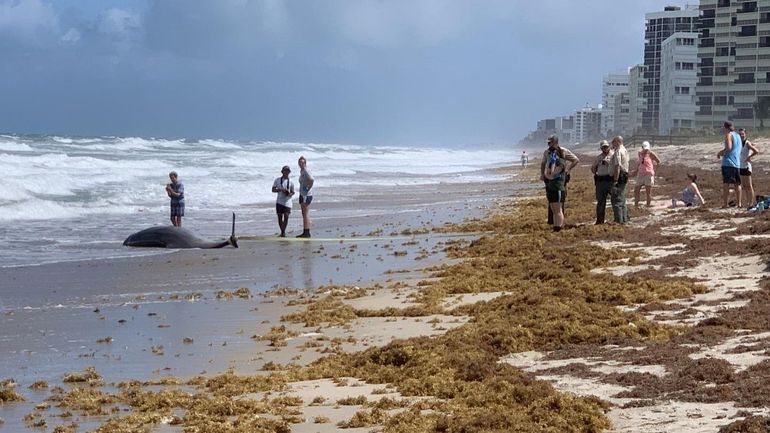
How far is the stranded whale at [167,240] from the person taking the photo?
17875mm

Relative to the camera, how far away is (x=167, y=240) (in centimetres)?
1791

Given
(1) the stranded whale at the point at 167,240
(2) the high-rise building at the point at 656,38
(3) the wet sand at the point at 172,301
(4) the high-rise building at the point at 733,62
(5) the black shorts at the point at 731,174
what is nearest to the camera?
(3) the wet sand at the point at 172,301

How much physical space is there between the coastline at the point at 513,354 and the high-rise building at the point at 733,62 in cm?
10826

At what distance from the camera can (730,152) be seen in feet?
59.1

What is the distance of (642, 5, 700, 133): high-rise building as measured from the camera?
16668 cm

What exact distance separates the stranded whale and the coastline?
17.8ft

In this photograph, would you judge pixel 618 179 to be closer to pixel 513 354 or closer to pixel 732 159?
pixel 732 159

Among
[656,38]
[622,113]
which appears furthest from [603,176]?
[622,113]

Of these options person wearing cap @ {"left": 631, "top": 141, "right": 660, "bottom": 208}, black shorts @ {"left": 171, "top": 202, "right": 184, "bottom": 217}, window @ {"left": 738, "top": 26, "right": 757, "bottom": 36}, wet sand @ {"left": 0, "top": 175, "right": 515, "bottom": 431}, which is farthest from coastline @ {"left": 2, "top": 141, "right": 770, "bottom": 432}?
window @ {"left": 738, "top": 26, "right": 757, "bottom": 36}

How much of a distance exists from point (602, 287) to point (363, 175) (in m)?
42.0

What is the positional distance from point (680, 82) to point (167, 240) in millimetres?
126619

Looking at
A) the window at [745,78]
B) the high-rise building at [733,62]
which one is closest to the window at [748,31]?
the high-rise building at [733,62]

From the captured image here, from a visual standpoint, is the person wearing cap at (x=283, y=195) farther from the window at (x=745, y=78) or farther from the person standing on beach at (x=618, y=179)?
the window at (x=745, y=78)

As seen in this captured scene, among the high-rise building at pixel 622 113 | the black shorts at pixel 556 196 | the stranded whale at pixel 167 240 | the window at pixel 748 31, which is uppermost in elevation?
the window at pixel 748 31
